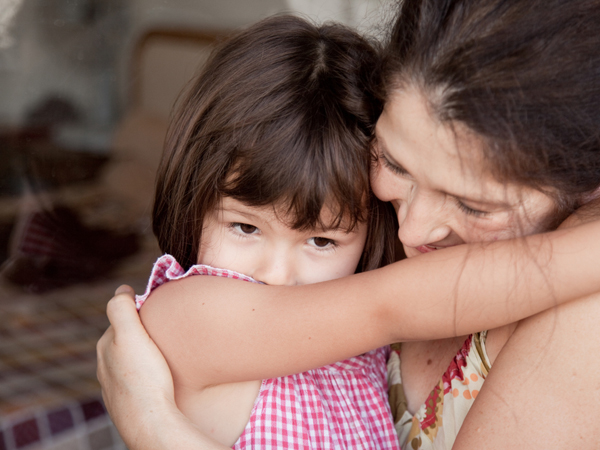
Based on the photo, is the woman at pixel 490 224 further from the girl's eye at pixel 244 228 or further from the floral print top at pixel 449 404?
Result: the girl's eye at pixel 244 228

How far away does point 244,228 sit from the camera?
3.76 ft

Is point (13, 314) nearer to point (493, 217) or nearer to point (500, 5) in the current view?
point (493, 217)

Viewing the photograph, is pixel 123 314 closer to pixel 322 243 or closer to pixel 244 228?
pixel 244 228

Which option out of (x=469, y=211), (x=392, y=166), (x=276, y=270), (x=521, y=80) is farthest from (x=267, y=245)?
(x=521, y=80)

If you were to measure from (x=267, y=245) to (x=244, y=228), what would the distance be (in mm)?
60

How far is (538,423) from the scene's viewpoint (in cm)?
79

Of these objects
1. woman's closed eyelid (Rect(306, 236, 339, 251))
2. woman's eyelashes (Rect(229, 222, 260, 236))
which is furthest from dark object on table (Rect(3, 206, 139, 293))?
woman's closed eyelid (Rect(306, 236, 339, 251))

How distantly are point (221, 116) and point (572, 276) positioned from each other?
0.69m

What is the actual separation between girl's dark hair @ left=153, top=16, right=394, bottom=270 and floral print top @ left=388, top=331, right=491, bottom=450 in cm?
33

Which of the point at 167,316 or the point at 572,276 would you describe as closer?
the point at 572,276

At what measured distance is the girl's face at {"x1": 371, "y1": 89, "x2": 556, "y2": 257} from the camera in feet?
2.79

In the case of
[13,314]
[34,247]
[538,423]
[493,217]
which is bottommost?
[13,314]

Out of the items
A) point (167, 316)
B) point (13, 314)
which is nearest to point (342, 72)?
point (167, 316)

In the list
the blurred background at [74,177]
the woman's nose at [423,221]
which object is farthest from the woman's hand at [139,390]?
the blurred background at [74,177]
